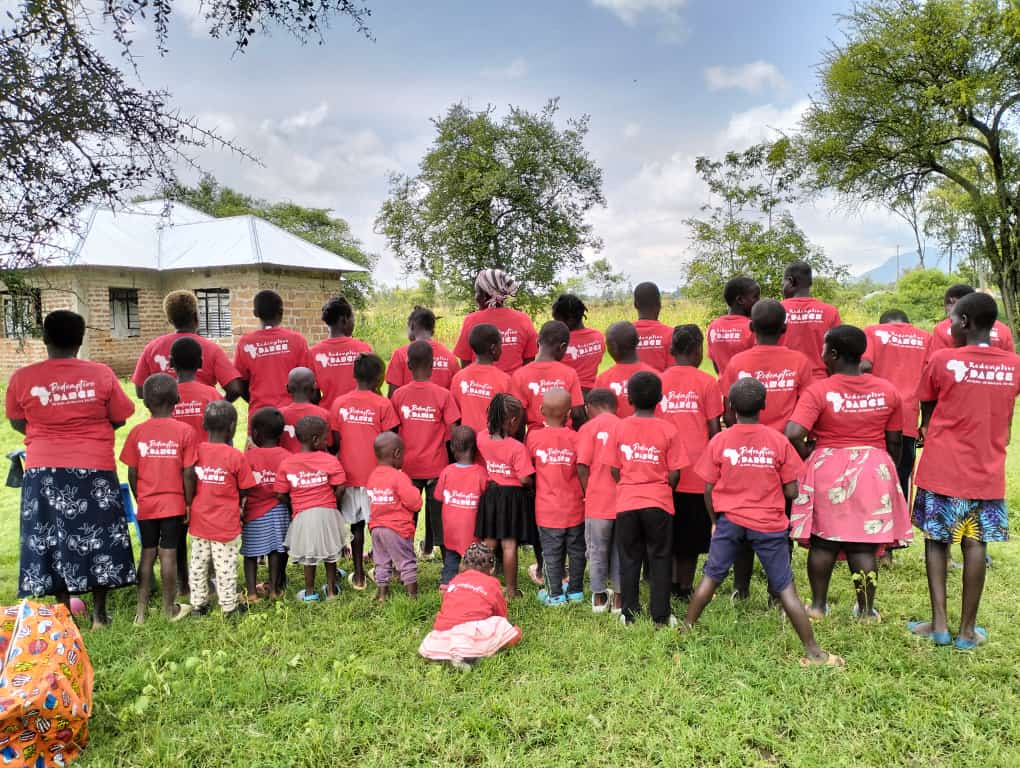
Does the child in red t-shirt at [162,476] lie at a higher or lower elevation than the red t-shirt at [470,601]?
higher

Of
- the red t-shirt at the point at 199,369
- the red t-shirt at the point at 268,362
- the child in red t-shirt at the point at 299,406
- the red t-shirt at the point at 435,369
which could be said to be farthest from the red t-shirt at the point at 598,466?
the red t-shirt at the point at 199,369

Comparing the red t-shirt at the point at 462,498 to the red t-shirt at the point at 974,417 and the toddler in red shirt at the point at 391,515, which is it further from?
the red t-shirt at the point at 974,417

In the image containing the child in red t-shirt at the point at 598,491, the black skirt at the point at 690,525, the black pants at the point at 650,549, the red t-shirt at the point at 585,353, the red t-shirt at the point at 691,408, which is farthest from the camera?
the red t-shirt at the point at 585,353

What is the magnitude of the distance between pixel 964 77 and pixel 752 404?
16.6 m

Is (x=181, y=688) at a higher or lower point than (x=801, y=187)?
lower

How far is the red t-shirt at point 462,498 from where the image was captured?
4.66 m

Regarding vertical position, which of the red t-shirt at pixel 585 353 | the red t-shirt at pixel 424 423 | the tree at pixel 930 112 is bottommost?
the red t-shirt at pixel 424 423

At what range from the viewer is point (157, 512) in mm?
4441

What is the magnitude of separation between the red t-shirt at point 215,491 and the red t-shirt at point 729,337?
11.4ft

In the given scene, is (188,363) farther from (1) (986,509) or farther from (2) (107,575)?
(1) (986,509)


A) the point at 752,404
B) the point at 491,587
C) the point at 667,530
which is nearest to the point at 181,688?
the point at 491,587

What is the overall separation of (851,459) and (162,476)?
171 inches

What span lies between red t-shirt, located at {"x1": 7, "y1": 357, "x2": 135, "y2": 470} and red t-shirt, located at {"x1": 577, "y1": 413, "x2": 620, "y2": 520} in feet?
9.90

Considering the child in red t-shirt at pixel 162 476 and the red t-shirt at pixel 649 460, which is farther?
the child in red t-shirt at pixel 162 476
